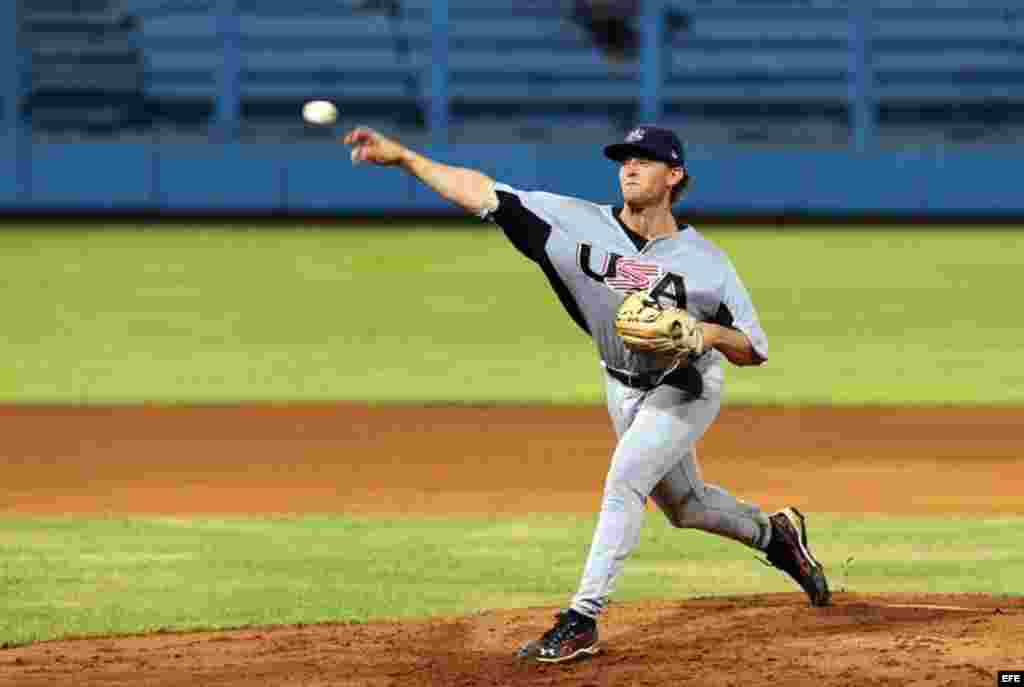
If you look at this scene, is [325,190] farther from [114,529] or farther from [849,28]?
[114,529]

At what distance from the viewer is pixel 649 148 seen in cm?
607

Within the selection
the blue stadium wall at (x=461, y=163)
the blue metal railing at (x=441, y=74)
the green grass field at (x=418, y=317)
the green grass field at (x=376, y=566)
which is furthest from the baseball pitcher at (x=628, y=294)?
the blue metal railing at (x=441, y=74)

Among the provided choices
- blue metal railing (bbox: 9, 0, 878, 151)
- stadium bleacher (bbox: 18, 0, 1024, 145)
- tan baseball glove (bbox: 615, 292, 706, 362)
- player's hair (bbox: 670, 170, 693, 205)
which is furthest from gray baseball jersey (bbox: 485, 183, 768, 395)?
stadium bleacher (bbox: 18, 0, 1024, 145)

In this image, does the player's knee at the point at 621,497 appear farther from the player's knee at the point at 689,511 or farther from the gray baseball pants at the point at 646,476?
the player's knee at the point at 689,511

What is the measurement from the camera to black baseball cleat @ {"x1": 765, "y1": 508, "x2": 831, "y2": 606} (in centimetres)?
669

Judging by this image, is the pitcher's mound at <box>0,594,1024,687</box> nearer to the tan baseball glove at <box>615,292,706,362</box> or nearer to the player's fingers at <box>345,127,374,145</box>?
the tan baseball glove at <box>615,292,706,362</box>

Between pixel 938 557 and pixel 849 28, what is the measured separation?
25057 millimetres

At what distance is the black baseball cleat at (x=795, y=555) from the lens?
6691mm

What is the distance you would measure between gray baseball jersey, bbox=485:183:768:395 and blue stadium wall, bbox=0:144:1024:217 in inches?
860

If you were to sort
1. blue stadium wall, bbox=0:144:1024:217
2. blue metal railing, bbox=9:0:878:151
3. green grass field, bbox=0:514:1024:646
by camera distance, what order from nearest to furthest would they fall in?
green grass field, bbox=0:514:1024:646, blue stadium wall, bbox=0:144:1024:217, blue metal railing, bbox=9:0:878:151

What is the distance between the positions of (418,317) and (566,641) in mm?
13605

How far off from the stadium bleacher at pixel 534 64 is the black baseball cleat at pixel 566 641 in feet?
80.2

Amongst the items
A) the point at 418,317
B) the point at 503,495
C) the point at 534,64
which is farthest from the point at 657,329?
the point at 534,64

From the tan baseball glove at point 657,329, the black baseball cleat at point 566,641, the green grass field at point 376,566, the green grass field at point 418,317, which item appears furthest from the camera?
the green grass field at point 418,317
